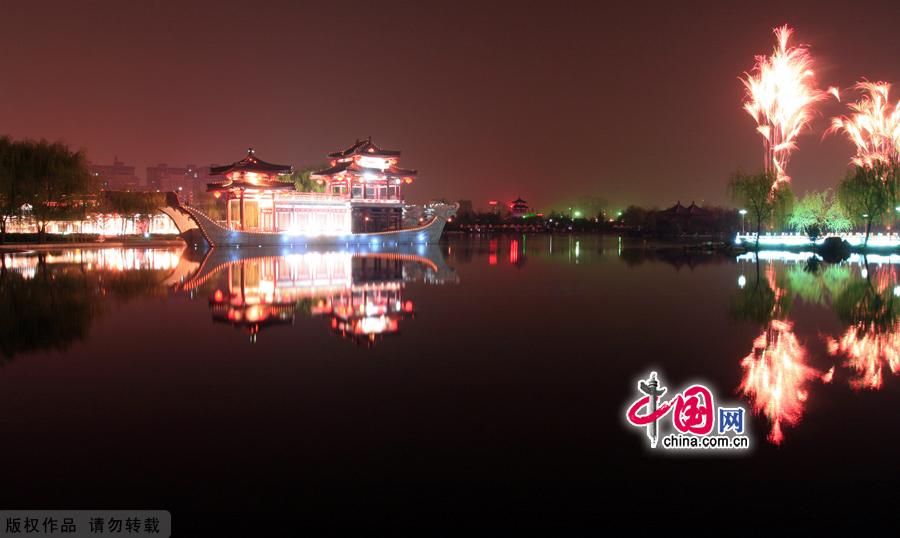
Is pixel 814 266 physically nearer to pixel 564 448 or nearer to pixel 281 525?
pixel 564 448

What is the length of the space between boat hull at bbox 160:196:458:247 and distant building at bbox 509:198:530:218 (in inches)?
3290

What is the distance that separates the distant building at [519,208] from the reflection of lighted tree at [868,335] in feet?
391

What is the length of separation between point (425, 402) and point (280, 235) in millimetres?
37649

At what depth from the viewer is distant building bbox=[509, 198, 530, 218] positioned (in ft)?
445

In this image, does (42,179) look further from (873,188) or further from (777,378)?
(873,188)

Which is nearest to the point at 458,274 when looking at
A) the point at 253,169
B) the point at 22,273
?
the point at 22,273

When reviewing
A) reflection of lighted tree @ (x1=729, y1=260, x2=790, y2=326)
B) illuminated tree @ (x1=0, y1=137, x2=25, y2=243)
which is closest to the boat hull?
illuminated tree @ (x1=0, y1=137, x2=25, y2=243)

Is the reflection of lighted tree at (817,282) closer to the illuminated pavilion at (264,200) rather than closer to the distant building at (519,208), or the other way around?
the illuminated pavilion at (264,200)

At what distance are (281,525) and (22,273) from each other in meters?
19.8

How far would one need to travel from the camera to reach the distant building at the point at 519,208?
5344 inches

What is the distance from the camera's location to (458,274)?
21844mm

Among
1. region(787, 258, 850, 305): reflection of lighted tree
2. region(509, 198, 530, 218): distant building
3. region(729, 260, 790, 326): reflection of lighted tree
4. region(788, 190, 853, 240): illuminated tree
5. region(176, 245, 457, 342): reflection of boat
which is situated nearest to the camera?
region(176, 245, 457, 342): reflection of boat

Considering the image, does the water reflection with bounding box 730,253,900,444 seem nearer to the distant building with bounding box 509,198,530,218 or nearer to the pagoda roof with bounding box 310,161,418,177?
the pagoda roof with bounding box 310,161,418,177

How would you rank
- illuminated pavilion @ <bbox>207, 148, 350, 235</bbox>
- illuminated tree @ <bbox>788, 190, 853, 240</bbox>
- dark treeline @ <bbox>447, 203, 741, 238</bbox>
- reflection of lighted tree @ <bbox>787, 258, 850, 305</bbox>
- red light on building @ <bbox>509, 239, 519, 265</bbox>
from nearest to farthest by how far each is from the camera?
1. reflection of lighted tree @ <bbox>787, 258, 850, 305</bbox>
2. red light on building @ <bbox>509, 239, 519, 265</bbox>
3. illuminated pavilion @ <bbox>207, 148, 350, 235</bbox>
4. illuminated tree @ <bbox>788, 190, 853, 240</bbox>
5. dark treeline @ <bbox>447, 203, 741, 238</bbox>
